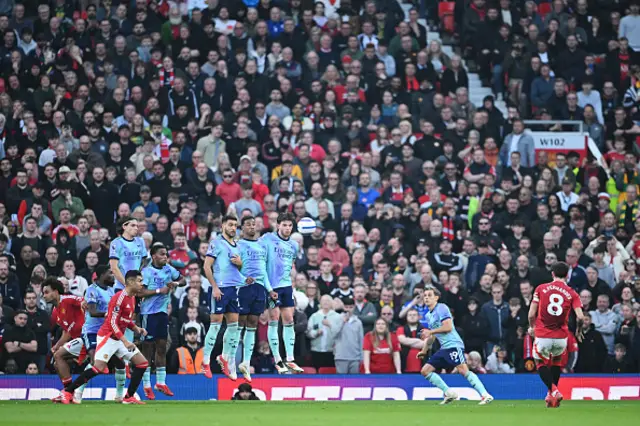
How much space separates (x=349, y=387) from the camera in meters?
24.6

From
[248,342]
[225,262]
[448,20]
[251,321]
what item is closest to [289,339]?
[248,342]

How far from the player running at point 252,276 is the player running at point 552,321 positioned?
443cm

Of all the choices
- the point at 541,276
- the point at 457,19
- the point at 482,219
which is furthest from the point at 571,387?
the point at 457,19

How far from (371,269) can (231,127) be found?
17.8ft

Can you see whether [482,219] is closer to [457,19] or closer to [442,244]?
[442,244]

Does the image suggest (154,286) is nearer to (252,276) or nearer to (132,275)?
(252,276)

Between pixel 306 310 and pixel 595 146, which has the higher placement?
pixel 595 146

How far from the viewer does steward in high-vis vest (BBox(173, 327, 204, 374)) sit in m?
24.9

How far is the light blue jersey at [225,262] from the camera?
21.0 m

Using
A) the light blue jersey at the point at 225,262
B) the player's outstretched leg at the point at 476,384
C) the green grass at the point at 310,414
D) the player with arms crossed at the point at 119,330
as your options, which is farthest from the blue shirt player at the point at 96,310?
the player's outstretched leg at the point at 476,384

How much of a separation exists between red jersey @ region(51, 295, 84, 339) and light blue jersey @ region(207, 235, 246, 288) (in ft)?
7.67

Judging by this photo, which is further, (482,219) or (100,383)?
(482,219)

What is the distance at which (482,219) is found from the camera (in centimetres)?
2822

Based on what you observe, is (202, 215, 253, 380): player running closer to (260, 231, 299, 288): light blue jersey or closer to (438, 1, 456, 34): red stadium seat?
(260, 231, 299, 288): light blue jersey
